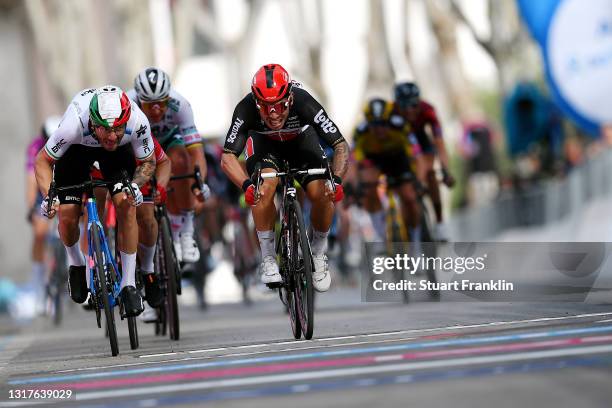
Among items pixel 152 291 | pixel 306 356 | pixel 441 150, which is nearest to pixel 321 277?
pixel 306 356

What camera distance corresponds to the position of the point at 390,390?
7.80 m

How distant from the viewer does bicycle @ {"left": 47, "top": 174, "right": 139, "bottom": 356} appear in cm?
1112

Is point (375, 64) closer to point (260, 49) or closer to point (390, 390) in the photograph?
point (390, 390)

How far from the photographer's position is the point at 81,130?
437 inches

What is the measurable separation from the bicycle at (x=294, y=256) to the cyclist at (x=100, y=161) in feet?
2.90

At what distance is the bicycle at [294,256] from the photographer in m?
10.8

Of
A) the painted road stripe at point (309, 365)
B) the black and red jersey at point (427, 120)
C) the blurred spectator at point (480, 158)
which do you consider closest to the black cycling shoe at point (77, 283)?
the painted road stripe at point (309, 365)

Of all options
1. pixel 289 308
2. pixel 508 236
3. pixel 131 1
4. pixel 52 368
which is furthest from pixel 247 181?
pixel 131 1

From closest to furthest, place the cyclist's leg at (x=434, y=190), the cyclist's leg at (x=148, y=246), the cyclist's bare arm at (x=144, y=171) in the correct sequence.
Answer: the cyclist's bare arm at (x=144, y=171) → the cyclist's leg at (x=148, y=246) → the cyclist's leg at (x=434, y=190)

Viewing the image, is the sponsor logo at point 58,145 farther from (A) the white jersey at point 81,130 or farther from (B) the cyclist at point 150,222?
(B) the cyclist at point 150,222

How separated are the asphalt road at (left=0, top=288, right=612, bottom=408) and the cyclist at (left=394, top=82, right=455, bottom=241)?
2.97 metres

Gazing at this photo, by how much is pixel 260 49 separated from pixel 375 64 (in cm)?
2939

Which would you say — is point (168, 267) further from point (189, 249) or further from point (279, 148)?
point (279, 148)

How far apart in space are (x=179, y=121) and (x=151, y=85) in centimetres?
79
